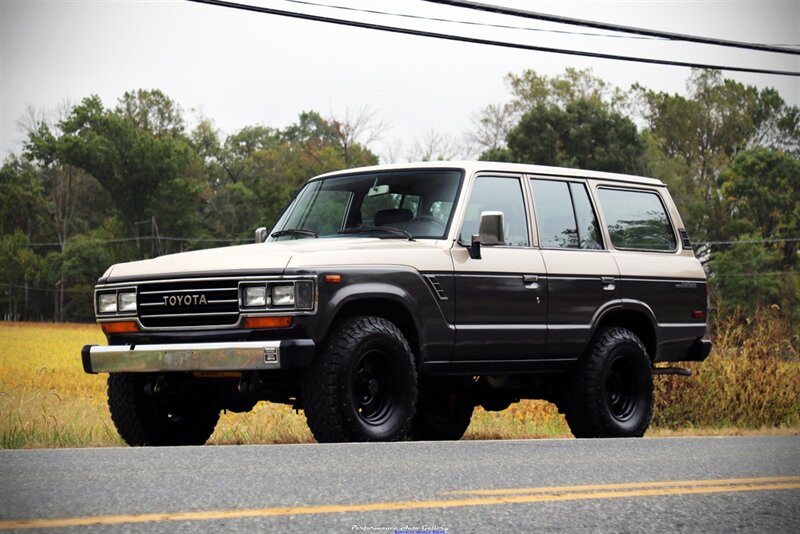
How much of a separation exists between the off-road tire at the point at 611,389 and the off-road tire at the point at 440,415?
4.14 ft

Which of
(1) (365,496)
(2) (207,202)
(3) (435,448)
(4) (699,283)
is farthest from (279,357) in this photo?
(2) (207,202)

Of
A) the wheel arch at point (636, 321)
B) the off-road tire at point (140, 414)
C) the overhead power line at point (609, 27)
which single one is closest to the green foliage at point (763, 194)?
the overhead power line at point (609, 27)

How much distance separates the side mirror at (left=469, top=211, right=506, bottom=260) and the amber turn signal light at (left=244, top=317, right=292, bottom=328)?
77.1 inches

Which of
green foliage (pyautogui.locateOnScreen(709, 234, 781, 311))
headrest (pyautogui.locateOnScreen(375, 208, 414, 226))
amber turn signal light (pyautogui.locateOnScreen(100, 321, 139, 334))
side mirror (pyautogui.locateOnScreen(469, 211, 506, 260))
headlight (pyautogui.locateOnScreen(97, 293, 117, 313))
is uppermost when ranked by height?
headrest (pyautogui.locateOnScreen(375, 208, 414, 226))

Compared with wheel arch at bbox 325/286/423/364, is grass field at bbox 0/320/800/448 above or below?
below

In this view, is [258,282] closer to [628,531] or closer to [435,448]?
[435,448]

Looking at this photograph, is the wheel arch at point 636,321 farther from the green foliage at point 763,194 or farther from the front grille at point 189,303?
the green foliage at point 763,194

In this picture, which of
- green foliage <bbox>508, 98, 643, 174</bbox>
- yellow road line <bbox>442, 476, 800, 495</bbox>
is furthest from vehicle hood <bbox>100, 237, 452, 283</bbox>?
green foliage <bbox>508, 98, 643, 174</bbox>

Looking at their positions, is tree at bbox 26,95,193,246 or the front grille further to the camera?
tree at bbox 26,95,193,246

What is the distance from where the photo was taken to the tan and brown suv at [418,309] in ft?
28.3

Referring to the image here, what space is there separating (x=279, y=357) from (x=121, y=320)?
65.0 inches

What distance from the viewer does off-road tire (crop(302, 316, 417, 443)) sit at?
28.0ft

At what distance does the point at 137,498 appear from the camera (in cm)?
544

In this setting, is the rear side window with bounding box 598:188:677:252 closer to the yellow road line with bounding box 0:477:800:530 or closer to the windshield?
the windshield
